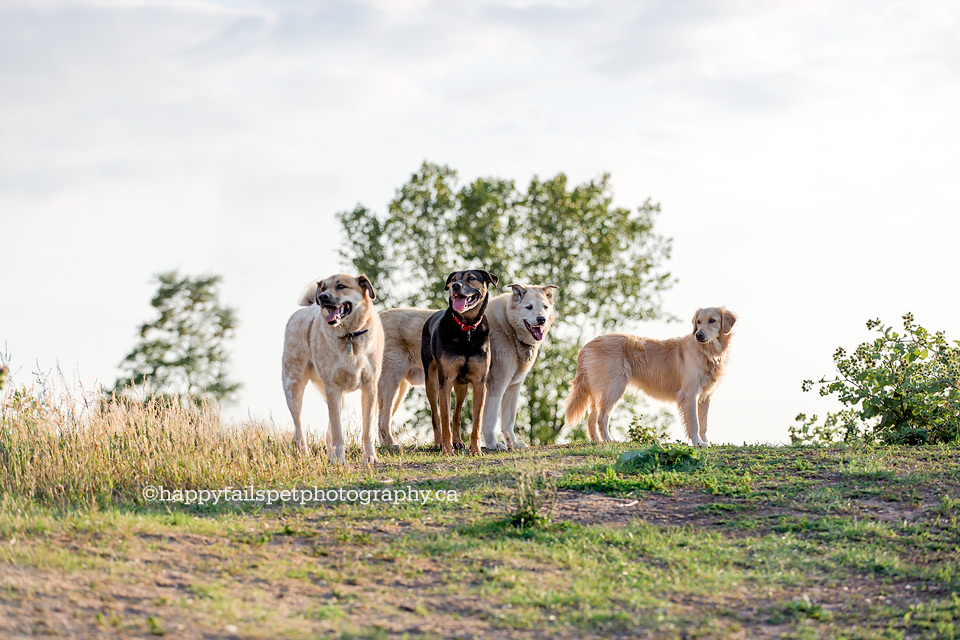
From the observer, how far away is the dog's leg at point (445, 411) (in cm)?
1070

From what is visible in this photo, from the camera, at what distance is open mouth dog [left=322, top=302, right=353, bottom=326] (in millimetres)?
9469

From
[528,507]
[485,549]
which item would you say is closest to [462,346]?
[528,507]

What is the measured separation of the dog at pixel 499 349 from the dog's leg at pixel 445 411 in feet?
1.58

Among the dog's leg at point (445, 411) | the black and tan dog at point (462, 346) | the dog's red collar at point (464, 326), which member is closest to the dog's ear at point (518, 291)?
the black and tan dog at point (462, 346)

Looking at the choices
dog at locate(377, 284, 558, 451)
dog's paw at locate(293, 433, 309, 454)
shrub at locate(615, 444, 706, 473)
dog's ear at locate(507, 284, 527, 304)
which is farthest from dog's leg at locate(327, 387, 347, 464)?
shrub at locate(615, 444, 706, 473)

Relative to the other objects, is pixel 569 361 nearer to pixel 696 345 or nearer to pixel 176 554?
pixel 696 345

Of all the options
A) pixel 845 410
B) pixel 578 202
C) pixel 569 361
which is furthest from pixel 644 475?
pixel 578 202

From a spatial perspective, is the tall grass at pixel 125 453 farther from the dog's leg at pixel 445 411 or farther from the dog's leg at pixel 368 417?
the dog's leg at pixel 445 411

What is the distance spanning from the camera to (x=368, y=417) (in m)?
10.1

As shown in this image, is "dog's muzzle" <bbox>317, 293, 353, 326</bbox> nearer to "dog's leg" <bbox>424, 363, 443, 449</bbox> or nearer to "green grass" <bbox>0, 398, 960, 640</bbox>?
"green grass" <bbox>0, 398, 960, 640</bbox>

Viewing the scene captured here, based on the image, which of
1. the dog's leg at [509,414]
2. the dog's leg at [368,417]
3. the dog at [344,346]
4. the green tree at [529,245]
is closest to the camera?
the dog at [344,346]

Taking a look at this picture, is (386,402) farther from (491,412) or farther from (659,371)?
(659,371)

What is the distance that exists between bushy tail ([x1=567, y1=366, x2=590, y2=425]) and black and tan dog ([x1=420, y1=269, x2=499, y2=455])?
289cm

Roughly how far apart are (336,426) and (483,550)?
3778mm
